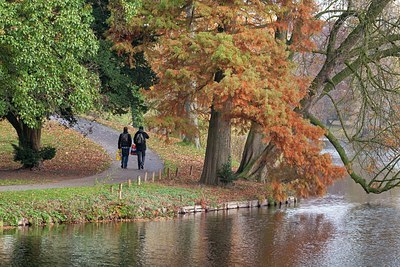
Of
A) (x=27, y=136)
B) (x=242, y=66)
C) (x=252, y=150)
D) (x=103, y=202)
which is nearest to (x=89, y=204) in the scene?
(x=103, y=202)

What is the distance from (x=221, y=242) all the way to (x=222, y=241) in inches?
6.3

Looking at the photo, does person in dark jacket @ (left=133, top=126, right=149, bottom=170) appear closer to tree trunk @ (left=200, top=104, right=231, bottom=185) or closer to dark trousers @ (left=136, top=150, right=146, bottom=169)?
dark trousers @ (left=136, top=150, right=146, bottom=169)

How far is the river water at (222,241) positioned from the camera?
15.2 meters

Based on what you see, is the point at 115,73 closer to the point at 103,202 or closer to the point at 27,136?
the point at 27,136

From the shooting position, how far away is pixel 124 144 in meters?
27.3

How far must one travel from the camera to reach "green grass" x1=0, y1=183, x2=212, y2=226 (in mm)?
18641

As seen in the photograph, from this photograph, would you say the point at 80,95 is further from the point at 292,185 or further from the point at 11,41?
the point at 292,185

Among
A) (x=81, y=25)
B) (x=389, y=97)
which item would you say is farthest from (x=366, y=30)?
(x=81, y=25)

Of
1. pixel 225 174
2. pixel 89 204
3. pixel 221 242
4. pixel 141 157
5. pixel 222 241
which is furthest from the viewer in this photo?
pixel 141 157

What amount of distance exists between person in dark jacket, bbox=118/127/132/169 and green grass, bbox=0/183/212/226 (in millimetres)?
4304

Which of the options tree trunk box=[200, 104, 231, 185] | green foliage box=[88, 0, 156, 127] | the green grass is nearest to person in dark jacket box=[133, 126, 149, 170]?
green foliage box=[88, 0, 156, 127]

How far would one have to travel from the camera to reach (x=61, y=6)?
60.8 ft

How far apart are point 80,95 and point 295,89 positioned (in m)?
7.18

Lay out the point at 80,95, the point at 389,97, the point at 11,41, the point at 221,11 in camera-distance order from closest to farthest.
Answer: the point at 11,41, the point at 80,95, the point at 221,11, the point at 389,97
